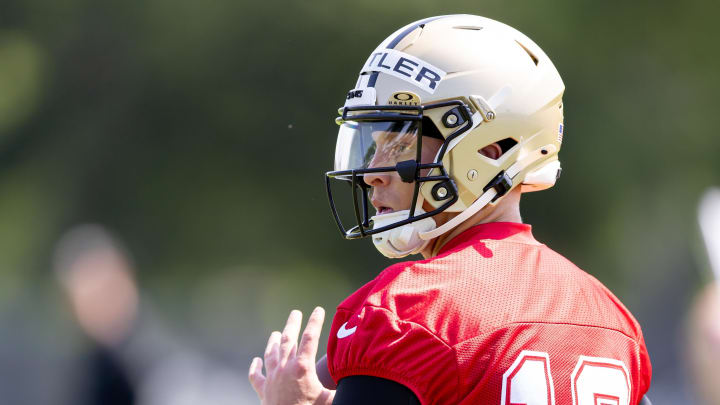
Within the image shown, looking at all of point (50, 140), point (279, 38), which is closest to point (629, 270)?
point (279, 38)

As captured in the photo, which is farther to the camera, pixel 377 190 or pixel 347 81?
pixel 347 81

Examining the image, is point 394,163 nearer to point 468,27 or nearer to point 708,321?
point 468,27

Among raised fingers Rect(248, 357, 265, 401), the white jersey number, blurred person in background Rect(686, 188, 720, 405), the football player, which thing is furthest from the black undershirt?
blurred person in background Rect(686, 188, 720, 405)

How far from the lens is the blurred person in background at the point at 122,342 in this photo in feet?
13.8

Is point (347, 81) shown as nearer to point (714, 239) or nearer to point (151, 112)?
point (151, 112)

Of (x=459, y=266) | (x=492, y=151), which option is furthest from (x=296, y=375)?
(x=492, y=151)

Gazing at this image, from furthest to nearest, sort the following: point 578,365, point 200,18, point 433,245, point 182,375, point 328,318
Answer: point 200,18 → point 328,318 → point 182,375 → point 433,245 → point 578,365

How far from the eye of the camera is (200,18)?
516cm

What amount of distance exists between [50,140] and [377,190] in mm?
3846

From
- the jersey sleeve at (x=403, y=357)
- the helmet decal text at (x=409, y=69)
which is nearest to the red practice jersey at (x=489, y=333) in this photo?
the jersey sleeve at (x=403, y=357)

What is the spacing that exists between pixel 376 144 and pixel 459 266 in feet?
1.42

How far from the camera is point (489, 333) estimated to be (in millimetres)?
1229

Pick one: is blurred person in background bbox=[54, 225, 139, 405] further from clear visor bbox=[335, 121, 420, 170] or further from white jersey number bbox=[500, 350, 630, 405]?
white jersey number bbox=[500, 350, 630, 405]

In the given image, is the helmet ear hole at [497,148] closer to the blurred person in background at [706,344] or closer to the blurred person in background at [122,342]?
the blurred person in background at [122,342]
